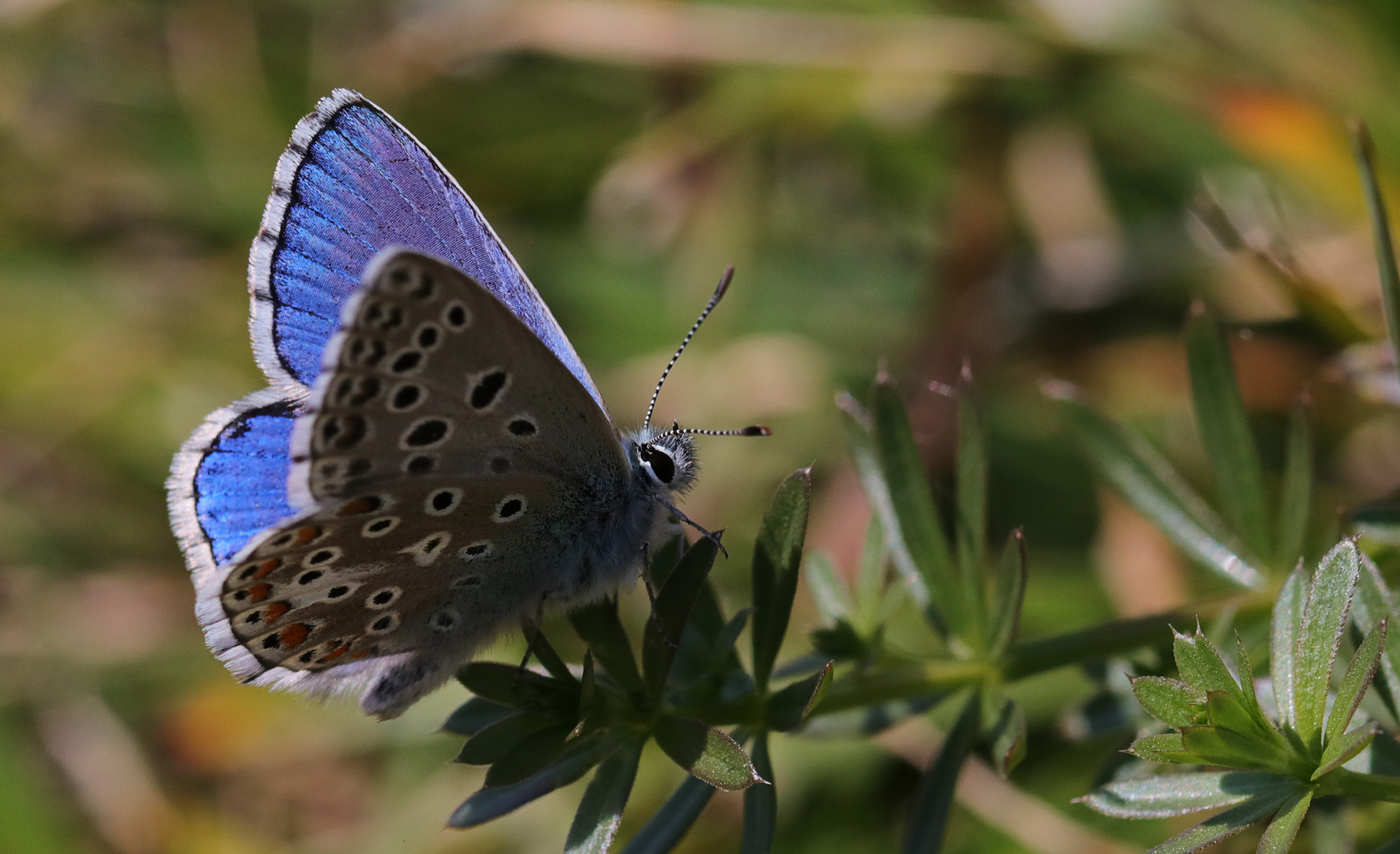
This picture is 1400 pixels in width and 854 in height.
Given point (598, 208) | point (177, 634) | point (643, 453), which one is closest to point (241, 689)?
point (177, 634)

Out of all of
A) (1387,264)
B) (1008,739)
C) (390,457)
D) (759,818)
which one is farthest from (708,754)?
(1387,264)

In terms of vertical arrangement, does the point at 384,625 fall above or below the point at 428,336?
below

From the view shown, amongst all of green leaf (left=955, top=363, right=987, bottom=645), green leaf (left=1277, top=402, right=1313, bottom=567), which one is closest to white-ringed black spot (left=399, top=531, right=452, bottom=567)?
green leaf (left=955, top=363, right=987, bottom=645)

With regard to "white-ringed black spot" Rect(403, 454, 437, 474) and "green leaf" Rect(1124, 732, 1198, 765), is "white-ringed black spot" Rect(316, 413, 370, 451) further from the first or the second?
"green leaf" Rect(1124, 732, 1198, 765)

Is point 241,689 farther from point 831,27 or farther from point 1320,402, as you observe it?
point 1320,402

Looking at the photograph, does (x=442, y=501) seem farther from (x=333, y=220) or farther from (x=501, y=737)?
(x=333, y=220)

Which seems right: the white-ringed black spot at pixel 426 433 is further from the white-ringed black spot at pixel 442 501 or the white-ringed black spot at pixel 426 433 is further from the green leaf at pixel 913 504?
the green leaf at pixel 913 504
